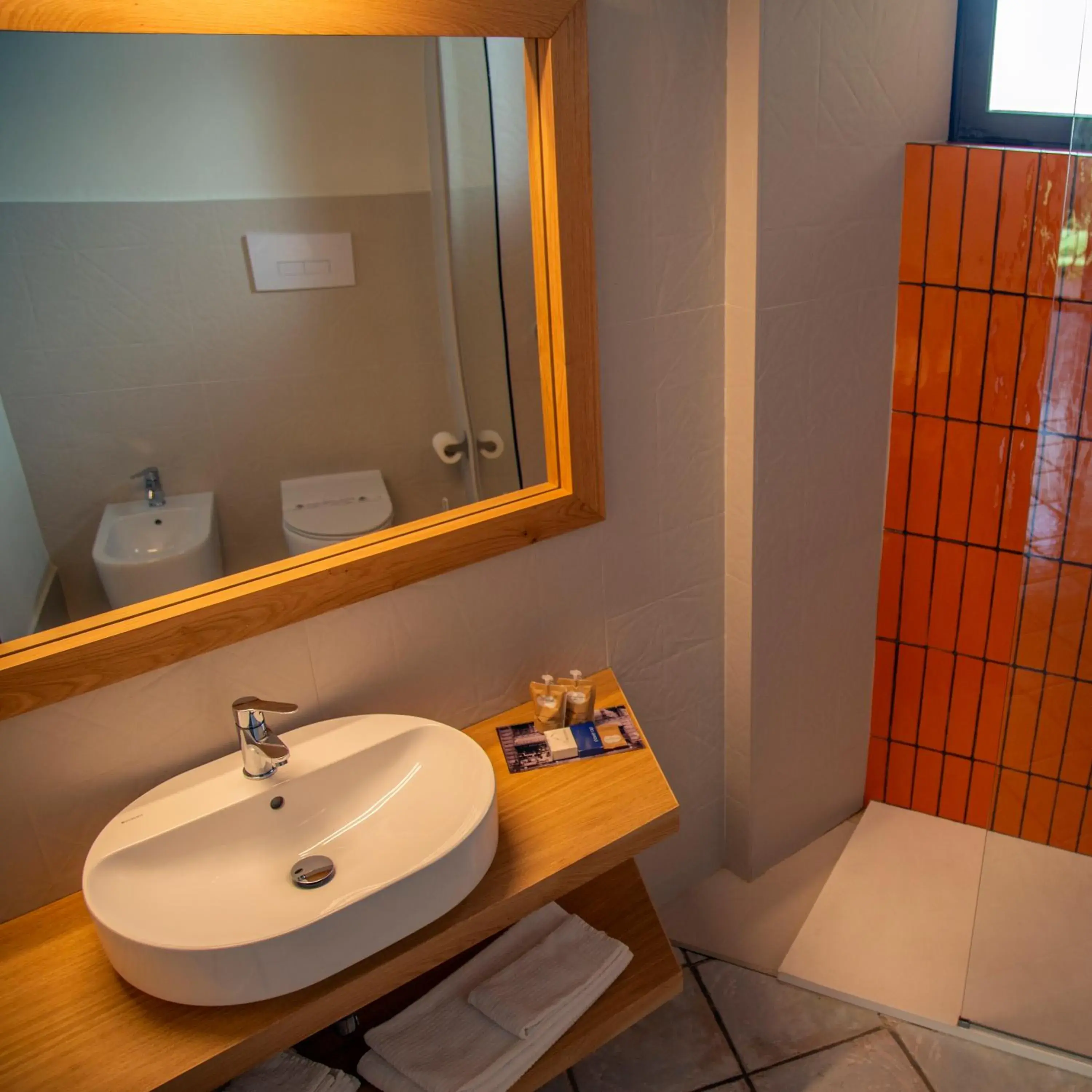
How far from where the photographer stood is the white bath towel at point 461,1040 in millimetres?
1435

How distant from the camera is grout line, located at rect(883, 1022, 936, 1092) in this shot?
1.87 m

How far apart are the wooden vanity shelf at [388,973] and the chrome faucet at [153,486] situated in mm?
560

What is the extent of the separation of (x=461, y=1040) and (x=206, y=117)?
1333 mm

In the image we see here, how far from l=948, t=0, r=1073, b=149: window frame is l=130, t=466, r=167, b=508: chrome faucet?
165cm

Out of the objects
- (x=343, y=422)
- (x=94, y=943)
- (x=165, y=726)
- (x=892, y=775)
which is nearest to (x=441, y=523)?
(x=343, y=422)

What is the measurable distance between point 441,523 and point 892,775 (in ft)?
4.74

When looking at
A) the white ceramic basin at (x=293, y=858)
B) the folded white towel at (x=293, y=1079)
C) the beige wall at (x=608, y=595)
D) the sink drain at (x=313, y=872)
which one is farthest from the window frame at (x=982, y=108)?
the folded white towel at (x=293, y=1079)

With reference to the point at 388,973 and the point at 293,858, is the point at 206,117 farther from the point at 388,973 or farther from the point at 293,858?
the point at 388,973

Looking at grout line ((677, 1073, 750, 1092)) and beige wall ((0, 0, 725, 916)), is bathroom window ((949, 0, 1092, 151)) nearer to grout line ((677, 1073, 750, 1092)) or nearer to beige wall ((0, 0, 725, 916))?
beige wall ((0, 0, 725, 916))

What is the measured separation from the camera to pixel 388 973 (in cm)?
127

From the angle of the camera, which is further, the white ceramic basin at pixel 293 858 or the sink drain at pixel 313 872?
the sink drain at pixel 313 872

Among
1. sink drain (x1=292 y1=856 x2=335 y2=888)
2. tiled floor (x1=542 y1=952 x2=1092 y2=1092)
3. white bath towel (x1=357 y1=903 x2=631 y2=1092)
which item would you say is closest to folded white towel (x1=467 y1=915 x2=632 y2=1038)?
white bath towel (x1=357 y1=903 x2=631 y2=1092)

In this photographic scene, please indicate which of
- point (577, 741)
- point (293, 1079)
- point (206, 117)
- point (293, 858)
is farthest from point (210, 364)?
point (293, 1079)

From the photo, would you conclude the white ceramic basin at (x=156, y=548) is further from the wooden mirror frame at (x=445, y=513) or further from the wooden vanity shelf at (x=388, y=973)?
the wooden vanity shelf at (x=388, y=973)
